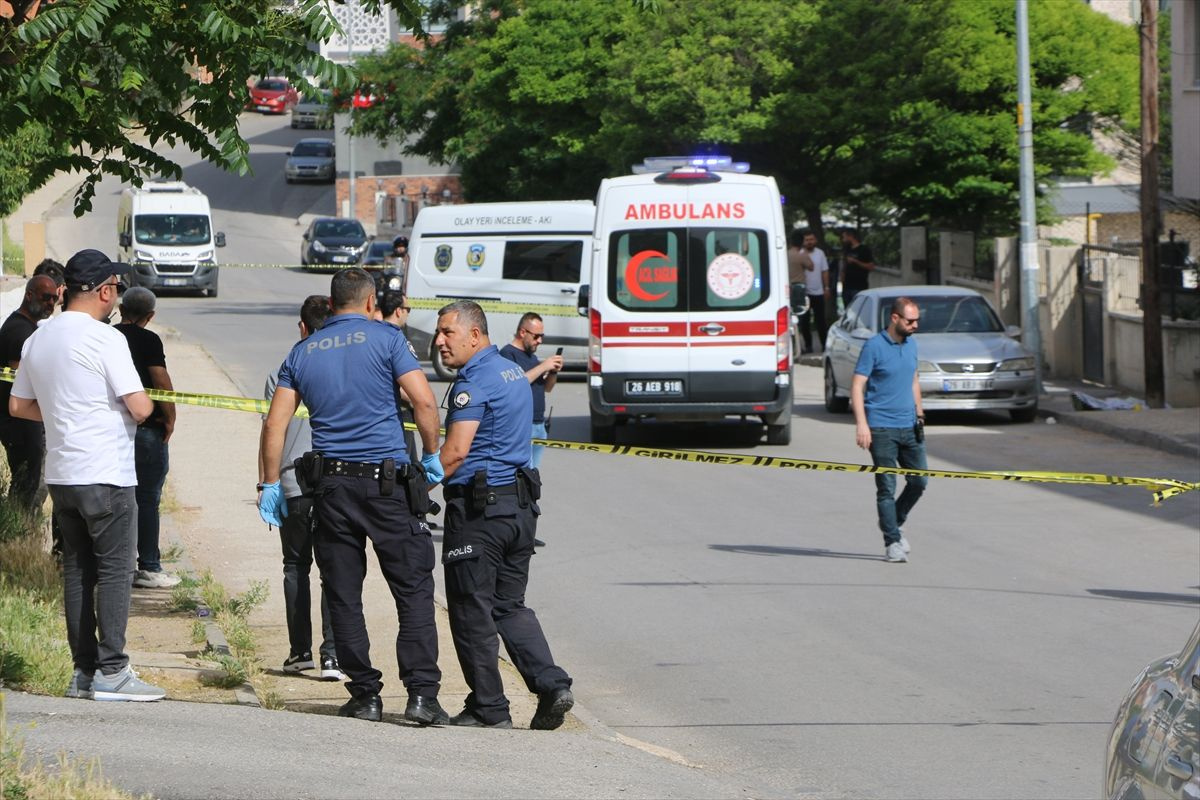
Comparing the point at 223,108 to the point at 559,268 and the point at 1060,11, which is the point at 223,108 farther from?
the point at 1060,11

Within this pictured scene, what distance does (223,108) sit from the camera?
28.5 ft

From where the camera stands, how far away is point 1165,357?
2203 cm

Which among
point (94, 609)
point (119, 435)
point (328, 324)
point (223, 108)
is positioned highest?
point (223, 108)

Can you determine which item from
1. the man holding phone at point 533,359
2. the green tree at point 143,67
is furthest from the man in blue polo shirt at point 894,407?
the green tree at point 143,67

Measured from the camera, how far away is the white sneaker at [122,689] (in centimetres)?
703

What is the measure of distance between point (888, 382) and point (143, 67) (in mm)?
5539

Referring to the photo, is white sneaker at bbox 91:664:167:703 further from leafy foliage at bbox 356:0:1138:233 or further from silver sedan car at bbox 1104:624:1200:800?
leafy foliage at bbox 356:0:1138:233

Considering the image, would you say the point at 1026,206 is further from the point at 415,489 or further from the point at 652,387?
the point at 415,489

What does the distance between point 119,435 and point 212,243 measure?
119ft

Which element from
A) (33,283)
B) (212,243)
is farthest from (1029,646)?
(212,243)

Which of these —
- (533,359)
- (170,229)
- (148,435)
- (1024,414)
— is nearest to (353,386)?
(148,435)

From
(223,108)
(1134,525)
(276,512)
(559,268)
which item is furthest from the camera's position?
(559,268)

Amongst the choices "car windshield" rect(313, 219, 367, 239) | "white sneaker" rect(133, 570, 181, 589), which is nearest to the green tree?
"white sneaker" rect(133, 570, 181, 589)

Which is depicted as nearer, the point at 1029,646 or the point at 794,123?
the point at 1029,646
